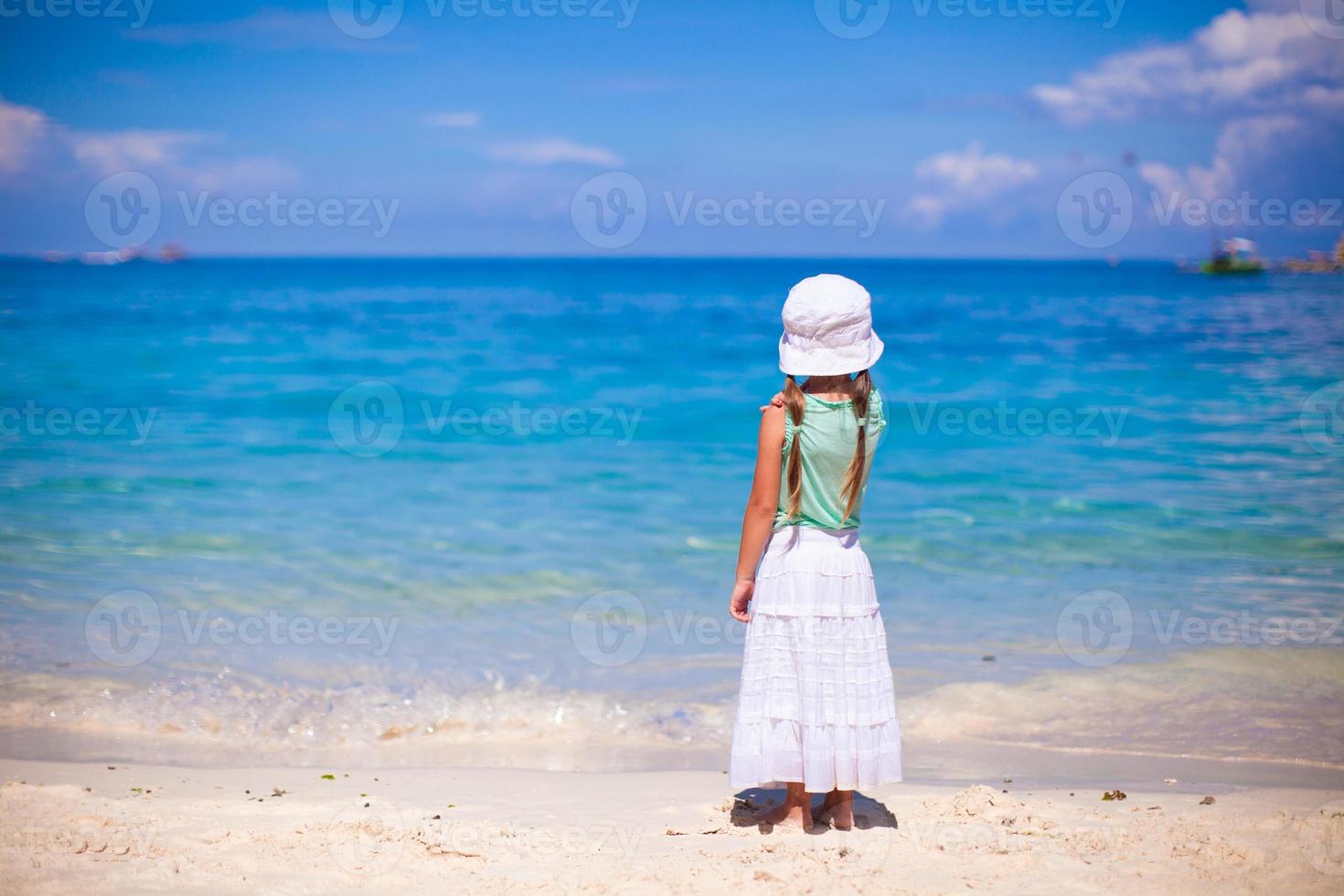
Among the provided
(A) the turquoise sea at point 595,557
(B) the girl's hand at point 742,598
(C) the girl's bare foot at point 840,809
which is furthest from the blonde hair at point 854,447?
(A) the turquoise sea at point 595,557

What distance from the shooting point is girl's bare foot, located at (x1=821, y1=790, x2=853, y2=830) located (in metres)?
3.80

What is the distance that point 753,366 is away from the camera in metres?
22.1

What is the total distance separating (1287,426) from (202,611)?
12.3 metres

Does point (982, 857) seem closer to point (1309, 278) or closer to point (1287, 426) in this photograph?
point (1287, 426)

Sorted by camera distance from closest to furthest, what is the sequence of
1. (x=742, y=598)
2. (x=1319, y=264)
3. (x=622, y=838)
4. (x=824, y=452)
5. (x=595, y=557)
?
1. (x=824, y=452)
2. (x=742, y=598)
3. (x=622, y=838)
4. (x=595, y=557)
5. (x=1319, y=264)

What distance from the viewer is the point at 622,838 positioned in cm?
382

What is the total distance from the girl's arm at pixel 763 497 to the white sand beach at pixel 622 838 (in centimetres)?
91

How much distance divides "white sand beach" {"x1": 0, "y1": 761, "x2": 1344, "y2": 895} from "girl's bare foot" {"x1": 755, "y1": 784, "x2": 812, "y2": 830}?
0.06 metres

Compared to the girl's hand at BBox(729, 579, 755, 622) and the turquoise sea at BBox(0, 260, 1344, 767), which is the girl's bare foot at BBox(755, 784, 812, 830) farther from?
the turquoise sea at BBox(0, 260, 1344, 767)

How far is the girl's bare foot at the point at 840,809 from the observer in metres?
3.80

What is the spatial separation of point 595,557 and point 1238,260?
56.1m

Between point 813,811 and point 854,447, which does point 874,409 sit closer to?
point 854,447

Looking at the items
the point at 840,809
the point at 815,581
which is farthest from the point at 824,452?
the point at 840,809

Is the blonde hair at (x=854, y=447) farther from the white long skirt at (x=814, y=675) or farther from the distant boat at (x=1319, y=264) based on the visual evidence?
the distant boat at (x=1319, y=264)
